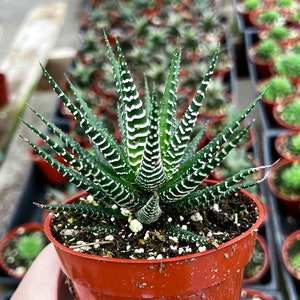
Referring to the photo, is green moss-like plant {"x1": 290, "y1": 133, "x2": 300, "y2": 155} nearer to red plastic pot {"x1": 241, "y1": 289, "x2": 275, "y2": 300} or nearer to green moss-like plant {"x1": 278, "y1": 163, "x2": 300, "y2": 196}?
green moss-like plant {"x1": 278, "y1": 163, "x2": 300, "y2": 196}

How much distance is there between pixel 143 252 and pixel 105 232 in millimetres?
89

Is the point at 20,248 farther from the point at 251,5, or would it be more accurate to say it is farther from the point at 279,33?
the point at 251,5

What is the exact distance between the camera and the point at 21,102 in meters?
3.38

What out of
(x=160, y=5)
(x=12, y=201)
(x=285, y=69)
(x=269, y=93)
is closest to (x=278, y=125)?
(x=269, y=93)

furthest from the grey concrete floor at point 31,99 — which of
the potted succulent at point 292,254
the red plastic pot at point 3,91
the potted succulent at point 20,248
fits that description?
the potted succulent at point 292,254

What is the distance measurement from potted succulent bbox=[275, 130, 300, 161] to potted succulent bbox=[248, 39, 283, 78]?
30.1 inches

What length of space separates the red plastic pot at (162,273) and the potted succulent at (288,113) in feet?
6.10

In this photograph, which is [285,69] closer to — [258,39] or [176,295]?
[258,39]

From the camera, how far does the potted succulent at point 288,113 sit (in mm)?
2705

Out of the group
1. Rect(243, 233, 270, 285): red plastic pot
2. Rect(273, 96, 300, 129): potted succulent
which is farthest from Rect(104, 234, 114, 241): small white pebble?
Rect(273, 96, 300, 129): potted succulent

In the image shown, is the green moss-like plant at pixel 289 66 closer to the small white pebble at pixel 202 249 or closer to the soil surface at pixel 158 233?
the soil surface at pixel 158 233

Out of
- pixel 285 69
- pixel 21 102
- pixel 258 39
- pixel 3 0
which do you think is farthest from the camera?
pixel 3 0

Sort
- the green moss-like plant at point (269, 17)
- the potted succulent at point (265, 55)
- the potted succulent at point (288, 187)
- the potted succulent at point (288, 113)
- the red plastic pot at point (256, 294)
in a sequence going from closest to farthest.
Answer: the red plastic pot at point (256, 294) < the potted succulent at point (288, 187) < the potted succulent at point (288, 113) < the potted succulent at point (265, 55) < the green moss-like plant at point (269, 17)

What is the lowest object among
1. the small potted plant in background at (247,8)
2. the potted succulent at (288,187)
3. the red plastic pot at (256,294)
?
the potted succulent at (288,187)
